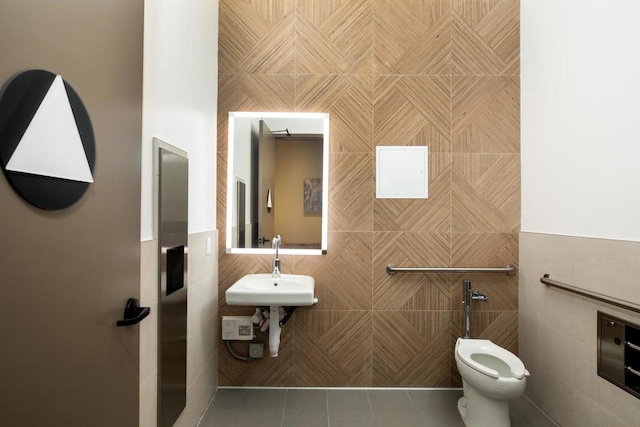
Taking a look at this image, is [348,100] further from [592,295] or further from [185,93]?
[592,295]

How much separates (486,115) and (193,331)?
8.22 ft

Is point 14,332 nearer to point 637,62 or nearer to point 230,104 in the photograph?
point 230,104

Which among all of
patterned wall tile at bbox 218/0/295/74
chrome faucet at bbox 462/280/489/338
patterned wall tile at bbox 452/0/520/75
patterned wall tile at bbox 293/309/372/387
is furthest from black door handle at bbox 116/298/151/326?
patterned wall tile at bbox 452/0/520/75

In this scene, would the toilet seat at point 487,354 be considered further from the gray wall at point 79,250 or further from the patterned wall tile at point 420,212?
the gray wall at point 79,250

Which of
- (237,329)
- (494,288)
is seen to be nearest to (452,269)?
(494,288)

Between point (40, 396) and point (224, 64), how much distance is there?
222 centimetres

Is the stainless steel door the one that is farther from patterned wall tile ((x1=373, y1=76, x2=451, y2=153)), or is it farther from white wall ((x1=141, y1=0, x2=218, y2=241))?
patterned wall tile ((x1=373, y1=76, x2=451, y2=153))

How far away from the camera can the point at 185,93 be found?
1769 mm

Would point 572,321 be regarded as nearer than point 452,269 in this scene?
Yes

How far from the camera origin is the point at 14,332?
2.44 feet

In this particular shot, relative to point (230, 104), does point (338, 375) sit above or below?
below

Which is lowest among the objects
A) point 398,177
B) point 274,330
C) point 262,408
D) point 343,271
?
point 262,408

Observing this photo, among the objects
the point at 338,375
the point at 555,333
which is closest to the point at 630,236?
the point at 555,333

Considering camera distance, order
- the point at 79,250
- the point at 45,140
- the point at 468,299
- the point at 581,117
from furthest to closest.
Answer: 1. the point at 468,299
2. the point at 581,117
3. the point at 79,250
4. the point at 45,140
